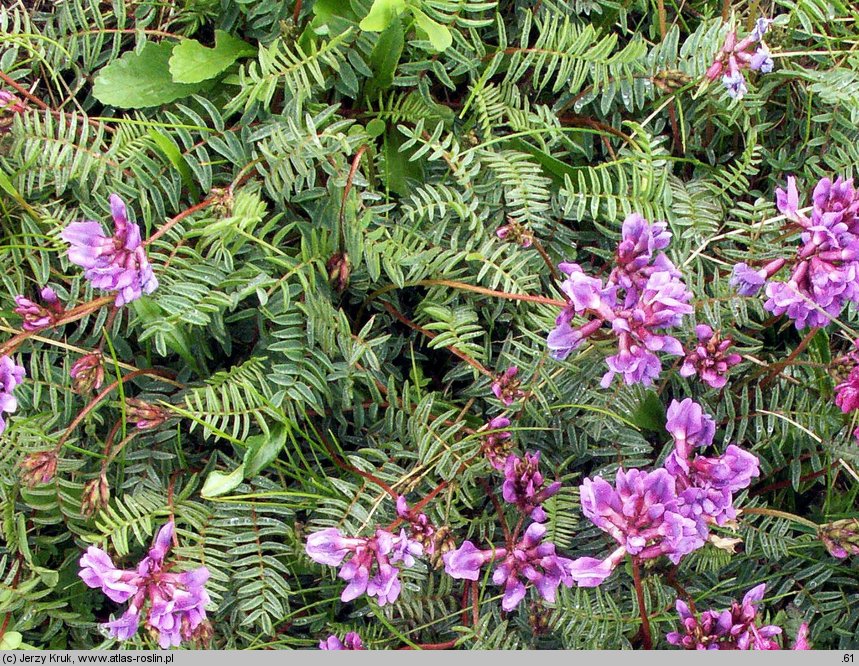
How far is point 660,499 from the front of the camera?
5.93 feet

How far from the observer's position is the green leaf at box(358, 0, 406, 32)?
2.42 m

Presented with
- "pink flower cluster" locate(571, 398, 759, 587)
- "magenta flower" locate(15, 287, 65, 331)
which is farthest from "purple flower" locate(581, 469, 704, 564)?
"magenta flower" locate(15, 287, 65, 331)

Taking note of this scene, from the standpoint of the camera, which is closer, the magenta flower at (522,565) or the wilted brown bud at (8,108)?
the magenta flower at (522,565)

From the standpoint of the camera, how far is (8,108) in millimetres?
2494

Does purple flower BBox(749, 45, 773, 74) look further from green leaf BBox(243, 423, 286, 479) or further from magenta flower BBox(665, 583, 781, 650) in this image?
green leaf BBox(243, 423, 286, 479)

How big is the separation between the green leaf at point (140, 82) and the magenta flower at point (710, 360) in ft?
6.09

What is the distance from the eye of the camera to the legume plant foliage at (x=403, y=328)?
2266mm

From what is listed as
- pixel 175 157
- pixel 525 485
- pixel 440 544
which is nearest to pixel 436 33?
pixel 175 157

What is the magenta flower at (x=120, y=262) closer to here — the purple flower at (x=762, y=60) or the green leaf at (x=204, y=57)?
the green leaf at (x=204, y=57)

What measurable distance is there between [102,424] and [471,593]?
4.14ft

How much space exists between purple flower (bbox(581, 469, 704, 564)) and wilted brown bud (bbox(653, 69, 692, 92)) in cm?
143

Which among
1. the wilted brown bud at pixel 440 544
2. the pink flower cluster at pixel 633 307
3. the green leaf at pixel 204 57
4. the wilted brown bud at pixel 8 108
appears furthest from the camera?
the green leaf at pixel 204 57

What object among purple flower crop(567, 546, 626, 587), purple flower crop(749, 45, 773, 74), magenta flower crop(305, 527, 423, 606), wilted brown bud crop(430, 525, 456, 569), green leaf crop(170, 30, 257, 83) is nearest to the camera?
purple flower crop(567, 546, 626, 587)

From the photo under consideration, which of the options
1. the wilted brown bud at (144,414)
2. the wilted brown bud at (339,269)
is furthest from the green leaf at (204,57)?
the wilted brown bud at (144,414)
